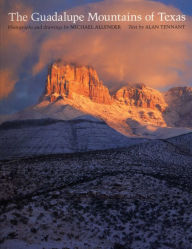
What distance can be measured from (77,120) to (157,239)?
71.1 metres

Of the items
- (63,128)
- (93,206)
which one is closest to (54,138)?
(63,128)

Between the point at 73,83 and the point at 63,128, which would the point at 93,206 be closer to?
the point at 63,128

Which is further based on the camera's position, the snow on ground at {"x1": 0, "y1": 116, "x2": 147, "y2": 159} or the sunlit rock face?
the sunlit rock face

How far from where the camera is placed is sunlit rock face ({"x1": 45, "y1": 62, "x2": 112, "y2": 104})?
136288 mm

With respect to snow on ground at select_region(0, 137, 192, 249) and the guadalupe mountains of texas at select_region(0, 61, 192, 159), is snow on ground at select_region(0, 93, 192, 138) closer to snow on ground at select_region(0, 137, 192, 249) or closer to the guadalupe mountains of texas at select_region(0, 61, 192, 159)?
the guadalupe mountains of texas at select_region(0, 61, 192, 159)

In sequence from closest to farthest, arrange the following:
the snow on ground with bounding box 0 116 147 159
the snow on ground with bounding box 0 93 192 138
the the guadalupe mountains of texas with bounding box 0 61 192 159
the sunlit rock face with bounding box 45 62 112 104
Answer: the snow on ground with bounding box 0 116 147 159, the the guadalupe mountains of texas with bounding box 0 61 192 159, the snow on ground with bounding box 0 93 192 138, the sunlit rock face with bounding box 45 62 112 104

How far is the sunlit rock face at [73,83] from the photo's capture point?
13629 cm

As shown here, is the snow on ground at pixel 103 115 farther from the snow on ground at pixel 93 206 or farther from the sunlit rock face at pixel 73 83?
the snow on ground at pixel 93 206

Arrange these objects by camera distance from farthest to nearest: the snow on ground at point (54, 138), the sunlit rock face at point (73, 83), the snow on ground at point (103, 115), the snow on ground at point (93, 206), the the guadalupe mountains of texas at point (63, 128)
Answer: the sunlit rock face at point (73, 83) < the snow on ground at point (103, 115) < the the guadalupe mountains of texas at point (63, 128) < the snow on ground at point (54, 138) < the snow on ground at point (93, 206)

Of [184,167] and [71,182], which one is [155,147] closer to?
[184,167]

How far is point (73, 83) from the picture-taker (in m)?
144

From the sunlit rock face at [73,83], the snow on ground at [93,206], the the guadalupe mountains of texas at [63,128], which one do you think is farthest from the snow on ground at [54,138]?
the sunlit rock face at [73,83]

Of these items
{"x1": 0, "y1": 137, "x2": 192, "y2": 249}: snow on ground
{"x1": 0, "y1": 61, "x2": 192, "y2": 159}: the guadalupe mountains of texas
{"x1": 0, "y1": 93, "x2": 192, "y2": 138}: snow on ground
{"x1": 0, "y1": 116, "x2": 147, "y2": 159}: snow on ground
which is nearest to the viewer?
{"x1": 0, "y1": 137, "x2": 192, "y2": 249}: snow on ground

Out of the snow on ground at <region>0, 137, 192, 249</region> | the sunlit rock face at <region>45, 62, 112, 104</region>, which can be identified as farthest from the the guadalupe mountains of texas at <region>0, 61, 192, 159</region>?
the snow on ground at <region>0, 137, 192, 249</region>
